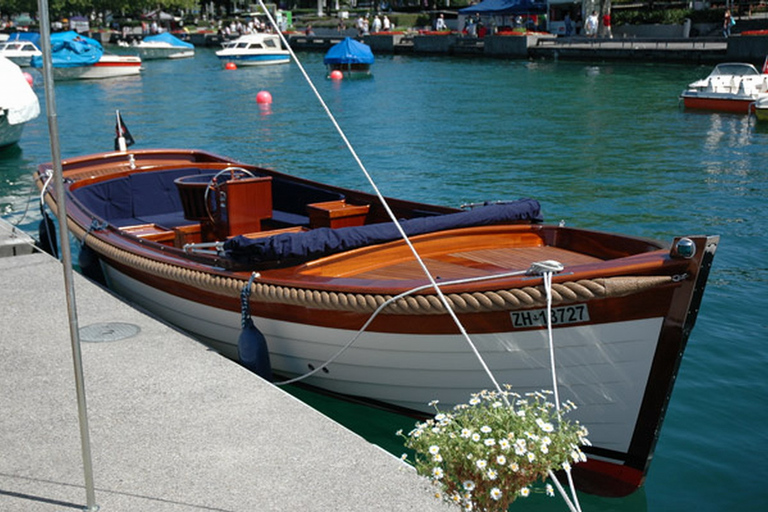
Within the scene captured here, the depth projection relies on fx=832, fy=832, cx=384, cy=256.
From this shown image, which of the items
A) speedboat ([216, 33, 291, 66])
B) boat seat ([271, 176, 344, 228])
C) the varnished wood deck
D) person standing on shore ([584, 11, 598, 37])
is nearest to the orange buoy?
speedboat ([216, 33, 291, 66])

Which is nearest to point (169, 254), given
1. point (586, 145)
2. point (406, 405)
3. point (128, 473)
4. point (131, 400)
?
point (131, 400)

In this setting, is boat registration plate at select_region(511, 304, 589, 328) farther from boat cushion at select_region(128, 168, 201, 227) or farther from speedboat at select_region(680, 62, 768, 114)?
speedboat at select_region(680, 62, 768, 114)

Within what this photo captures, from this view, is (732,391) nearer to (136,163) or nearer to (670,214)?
(670,214)

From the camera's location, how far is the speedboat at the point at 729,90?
25000mm

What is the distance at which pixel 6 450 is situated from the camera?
481cm

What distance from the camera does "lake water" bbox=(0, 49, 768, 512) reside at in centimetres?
676

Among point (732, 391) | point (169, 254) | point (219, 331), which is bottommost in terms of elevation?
point (732, 391)

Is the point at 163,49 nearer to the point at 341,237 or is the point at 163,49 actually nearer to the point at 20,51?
the point at 20,51

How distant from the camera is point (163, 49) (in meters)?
58.6

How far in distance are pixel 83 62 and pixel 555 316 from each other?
42857 mm

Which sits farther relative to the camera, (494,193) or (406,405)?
(494,193)

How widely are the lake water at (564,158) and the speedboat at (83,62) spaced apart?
1.23m

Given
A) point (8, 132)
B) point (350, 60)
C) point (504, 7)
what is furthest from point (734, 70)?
point (504, 7)

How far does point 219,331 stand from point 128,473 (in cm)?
255
